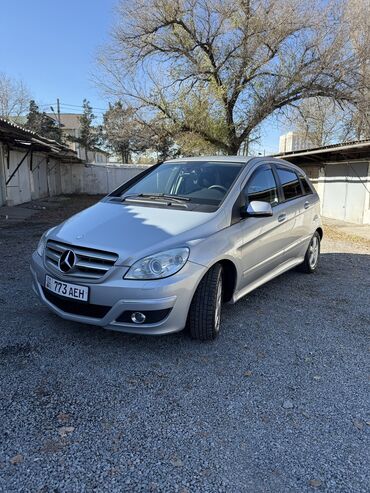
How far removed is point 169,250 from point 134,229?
0.43 meters

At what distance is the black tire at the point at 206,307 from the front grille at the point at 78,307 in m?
0.71

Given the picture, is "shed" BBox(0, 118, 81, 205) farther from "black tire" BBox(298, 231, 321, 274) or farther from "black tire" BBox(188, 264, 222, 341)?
"black tire" BBox(188, 264, 222, 341)

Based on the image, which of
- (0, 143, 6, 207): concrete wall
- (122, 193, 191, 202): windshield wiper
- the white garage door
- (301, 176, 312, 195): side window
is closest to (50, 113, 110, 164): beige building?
(0, 143, 6, 207): concrete wall

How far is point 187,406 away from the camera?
2.47 metres

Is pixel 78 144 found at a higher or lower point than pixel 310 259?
higher

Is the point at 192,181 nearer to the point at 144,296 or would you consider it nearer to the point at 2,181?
the point at 144,296

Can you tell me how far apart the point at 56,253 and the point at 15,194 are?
13.9 metres

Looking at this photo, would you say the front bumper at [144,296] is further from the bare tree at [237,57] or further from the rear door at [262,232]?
the bare tree at [237,57]

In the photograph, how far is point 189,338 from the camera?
3334 millimetres

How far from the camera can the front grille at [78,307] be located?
286cm

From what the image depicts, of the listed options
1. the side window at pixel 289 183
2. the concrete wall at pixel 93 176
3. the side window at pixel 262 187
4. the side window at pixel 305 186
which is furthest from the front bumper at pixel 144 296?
the concrete wall at pixel 93 176

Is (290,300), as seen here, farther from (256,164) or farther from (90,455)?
(90,455)

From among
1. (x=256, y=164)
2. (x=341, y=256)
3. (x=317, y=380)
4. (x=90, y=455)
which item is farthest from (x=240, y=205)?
(x=341, y=256)

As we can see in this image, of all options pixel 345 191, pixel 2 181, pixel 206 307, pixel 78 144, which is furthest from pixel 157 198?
pixel 78 144
